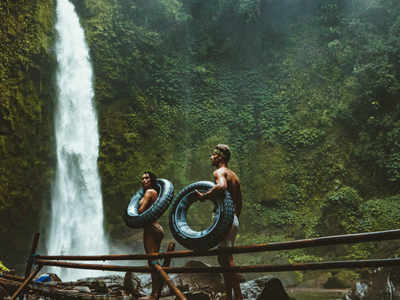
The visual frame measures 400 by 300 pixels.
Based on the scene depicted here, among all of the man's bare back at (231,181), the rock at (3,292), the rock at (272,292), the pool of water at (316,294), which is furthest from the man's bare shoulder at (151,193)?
the pool of water at (316,294)

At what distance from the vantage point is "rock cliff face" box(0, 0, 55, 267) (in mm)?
11578

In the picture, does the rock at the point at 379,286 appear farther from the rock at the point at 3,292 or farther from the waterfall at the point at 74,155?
the waterfall at the point at 74,155

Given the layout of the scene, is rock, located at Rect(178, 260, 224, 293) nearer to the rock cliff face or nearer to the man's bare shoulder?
the man's bare shoulder

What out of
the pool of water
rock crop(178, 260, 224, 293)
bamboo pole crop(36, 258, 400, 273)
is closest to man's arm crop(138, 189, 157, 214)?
bamboo pole crop(36, 258, 400, 273)

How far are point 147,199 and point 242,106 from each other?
1364 centimetres

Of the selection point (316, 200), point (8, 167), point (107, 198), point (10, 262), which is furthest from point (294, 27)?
point (10, 262)

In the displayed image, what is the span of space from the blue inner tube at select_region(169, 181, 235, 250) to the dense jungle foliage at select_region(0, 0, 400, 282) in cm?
871

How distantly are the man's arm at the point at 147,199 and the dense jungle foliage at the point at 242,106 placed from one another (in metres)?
8.27

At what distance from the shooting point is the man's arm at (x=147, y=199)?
431cm

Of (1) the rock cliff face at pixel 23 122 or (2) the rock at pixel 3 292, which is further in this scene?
(1) the rock cliff face at pixel 23 122

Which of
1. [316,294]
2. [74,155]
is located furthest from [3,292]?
[74,155]

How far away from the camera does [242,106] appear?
56.9ft

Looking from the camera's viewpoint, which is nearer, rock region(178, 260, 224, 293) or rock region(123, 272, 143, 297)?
rock region(123, 272, 143, 297)

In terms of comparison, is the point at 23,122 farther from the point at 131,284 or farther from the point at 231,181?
the point at 231,181
